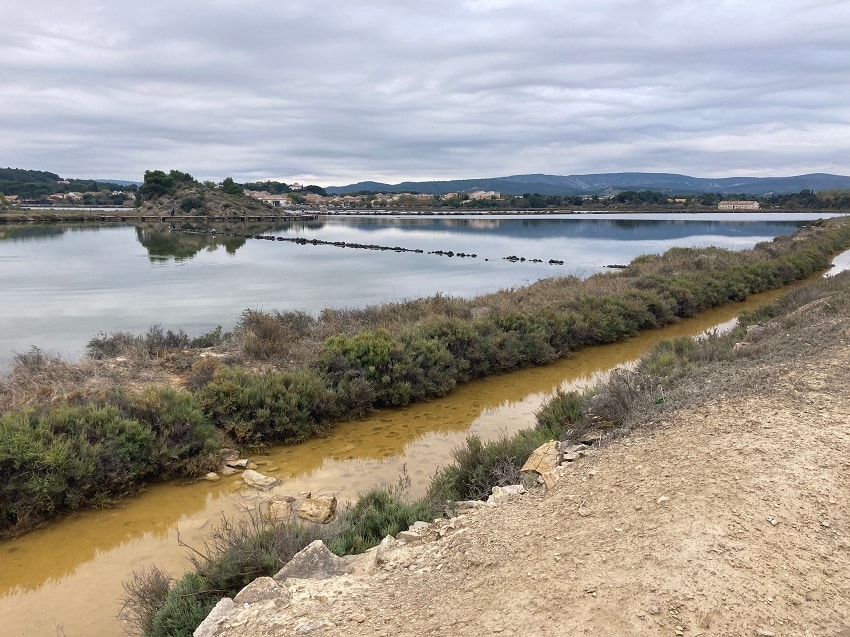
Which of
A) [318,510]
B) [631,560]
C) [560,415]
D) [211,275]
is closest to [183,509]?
[318,510]

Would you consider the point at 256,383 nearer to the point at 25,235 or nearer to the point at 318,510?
the point at 318,510

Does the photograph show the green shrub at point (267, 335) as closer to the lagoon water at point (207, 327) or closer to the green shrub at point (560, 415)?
the lagoon water at point (207, 327)

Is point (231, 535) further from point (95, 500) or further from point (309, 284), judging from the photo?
point (309, 284)

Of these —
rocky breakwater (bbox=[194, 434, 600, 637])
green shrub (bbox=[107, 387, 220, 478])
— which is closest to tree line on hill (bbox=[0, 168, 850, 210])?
green shrub (bbox=[107, 387, 220, 478])

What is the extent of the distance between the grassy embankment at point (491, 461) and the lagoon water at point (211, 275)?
1082 cm

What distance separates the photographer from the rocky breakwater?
3.74m

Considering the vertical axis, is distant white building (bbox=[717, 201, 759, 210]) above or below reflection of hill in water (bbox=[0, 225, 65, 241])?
above

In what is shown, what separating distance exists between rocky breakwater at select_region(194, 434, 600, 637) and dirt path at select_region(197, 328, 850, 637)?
1 cm

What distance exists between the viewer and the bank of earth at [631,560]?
3.42 metres

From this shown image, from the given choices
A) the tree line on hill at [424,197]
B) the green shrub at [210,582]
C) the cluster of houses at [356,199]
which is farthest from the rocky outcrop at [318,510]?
the cluster of houses at [356,199]

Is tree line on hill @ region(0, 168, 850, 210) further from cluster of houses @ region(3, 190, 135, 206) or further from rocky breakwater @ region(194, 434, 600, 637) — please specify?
rocky breakwater @ region(194, 434, 600, 637)

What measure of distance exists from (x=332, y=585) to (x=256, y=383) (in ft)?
19.6

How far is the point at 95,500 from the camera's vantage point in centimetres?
717

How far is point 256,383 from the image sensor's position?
9602mm
